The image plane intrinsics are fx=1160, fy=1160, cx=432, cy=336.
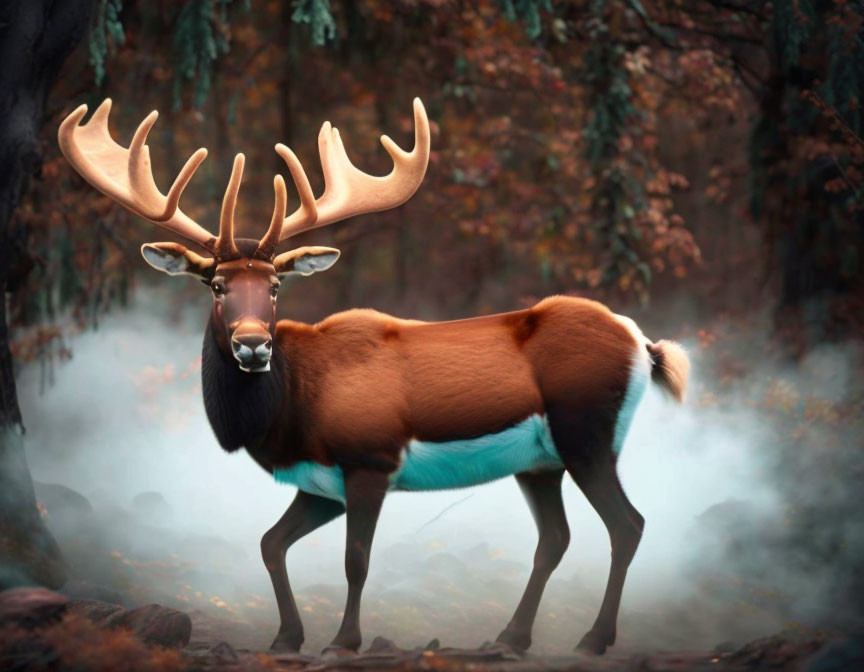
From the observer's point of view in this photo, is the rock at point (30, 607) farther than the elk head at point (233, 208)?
No

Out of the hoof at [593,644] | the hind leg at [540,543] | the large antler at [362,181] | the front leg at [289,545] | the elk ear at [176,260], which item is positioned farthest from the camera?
the large antler at [362,181]

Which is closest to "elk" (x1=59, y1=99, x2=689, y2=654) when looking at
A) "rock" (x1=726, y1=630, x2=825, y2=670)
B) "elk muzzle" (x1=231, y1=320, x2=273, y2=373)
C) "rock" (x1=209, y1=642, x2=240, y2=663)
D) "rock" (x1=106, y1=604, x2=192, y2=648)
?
"elk muzzle" (x1=231, y1=320, x2=273, y2=373)

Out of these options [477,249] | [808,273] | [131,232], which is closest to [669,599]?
[808,273]

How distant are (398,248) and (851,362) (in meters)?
8.80

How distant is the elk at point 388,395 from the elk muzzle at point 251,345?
0.18 meters

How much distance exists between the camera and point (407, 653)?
575 centimetres

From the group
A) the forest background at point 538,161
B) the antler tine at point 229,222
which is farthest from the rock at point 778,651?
the antler tine at point 229,222

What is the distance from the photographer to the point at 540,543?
261 inches

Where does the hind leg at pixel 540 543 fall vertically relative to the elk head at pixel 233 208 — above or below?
below

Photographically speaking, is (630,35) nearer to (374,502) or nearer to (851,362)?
(851,362)

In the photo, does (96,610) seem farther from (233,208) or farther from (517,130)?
(517,130)

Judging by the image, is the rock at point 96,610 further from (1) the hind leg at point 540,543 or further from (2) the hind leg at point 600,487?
(2) the hind leg at point 600,487

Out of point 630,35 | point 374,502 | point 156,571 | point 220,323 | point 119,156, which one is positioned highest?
point 630,35

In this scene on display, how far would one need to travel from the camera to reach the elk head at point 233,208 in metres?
5.95
